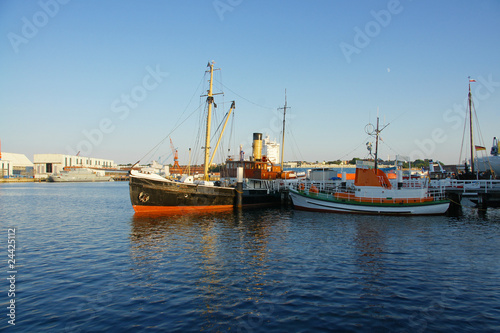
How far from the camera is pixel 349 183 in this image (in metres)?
49.1

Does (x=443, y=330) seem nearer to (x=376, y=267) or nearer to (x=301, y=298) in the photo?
(x=301, y=298)

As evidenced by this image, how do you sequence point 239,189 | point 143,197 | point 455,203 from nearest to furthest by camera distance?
point 143,197
point 455,203
point 239,189

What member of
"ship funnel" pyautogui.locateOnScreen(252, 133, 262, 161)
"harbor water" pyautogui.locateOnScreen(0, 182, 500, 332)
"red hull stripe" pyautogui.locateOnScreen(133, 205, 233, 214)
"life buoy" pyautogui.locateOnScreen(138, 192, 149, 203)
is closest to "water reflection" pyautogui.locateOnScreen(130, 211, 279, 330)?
"harbor water" pyautogui.locateOnScreen(0, 182, 500, 332)

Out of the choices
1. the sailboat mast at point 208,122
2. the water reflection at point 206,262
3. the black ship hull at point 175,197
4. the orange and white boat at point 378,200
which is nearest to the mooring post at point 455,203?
the orange and white boat at point 378,200

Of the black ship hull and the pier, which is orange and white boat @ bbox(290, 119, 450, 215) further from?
the black ship hull

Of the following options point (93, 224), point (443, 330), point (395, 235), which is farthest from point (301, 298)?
point (93, 224)

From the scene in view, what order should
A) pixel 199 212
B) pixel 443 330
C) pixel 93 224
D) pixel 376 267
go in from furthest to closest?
1. pixel 199 212
2. pixel 93 224
3. pixel 376 267
4. pixel 443 330

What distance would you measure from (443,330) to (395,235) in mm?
14667

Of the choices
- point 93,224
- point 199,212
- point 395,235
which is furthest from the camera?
point 199,212

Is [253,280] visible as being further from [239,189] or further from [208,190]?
[239,189]

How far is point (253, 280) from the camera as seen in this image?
13125mm

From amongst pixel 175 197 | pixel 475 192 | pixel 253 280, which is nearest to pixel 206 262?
pixel 253 280

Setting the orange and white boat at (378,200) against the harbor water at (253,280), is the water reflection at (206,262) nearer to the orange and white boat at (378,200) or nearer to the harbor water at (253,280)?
the harbor water at (253,280)

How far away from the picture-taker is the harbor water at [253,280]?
9570 millimetres
